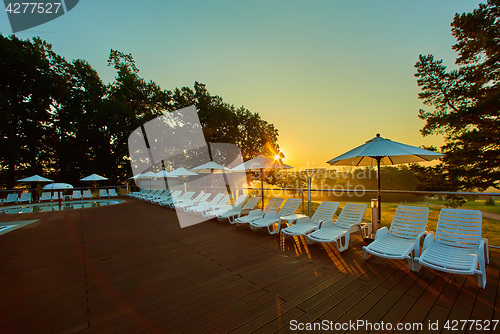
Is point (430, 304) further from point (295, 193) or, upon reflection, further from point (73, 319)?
point (295, 193)

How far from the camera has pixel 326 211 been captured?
5184mm

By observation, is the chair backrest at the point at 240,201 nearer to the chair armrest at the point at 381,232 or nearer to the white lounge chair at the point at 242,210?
the white lounge chair at the point at 242,210

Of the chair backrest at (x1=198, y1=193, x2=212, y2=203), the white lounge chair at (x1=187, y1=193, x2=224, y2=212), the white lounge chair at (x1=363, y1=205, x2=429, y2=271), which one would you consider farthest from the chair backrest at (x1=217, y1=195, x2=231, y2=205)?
the white lounge chair at (x1=363, y1=205, x2=429, y2=271)

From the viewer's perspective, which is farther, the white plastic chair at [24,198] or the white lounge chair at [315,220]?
the white plastic chair at [24,198]

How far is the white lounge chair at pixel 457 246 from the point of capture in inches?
105

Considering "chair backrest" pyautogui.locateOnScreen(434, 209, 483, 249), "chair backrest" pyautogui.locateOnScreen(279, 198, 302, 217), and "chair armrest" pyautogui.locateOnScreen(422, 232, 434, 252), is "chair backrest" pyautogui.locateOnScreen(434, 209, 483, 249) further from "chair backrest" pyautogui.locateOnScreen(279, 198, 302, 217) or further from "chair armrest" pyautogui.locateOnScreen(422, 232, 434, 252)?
"chair backrest" pyautogui.locateOnScreen(279, 198, 302, 217)

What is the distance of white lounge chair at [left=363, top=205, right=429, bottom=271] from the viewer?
3.22 meters

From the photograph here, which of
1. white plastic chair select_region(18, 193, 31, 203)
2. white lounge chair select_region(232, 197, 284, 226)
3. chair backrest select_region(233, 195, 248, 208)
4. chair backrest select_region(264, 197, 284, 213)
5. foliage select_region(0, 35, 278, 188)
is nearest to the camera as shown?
white lounge chair select_region(232, 197, 284, 226)

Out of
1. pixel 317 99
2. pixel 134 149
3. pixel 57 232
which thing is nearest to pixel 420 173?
pixel 317 99

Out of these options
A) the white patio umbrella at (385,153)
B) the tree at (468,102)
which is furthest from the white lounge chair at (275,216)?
the tree at (468,102)

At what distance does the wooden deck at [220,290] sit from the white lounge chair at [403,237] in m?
0.26

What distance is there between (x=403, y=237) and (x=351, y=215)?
40.4 inches

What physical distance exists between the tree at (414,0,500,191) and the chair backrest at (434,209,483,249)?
9079mm

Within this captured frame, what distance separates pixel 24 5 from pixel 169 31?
6336 mm
